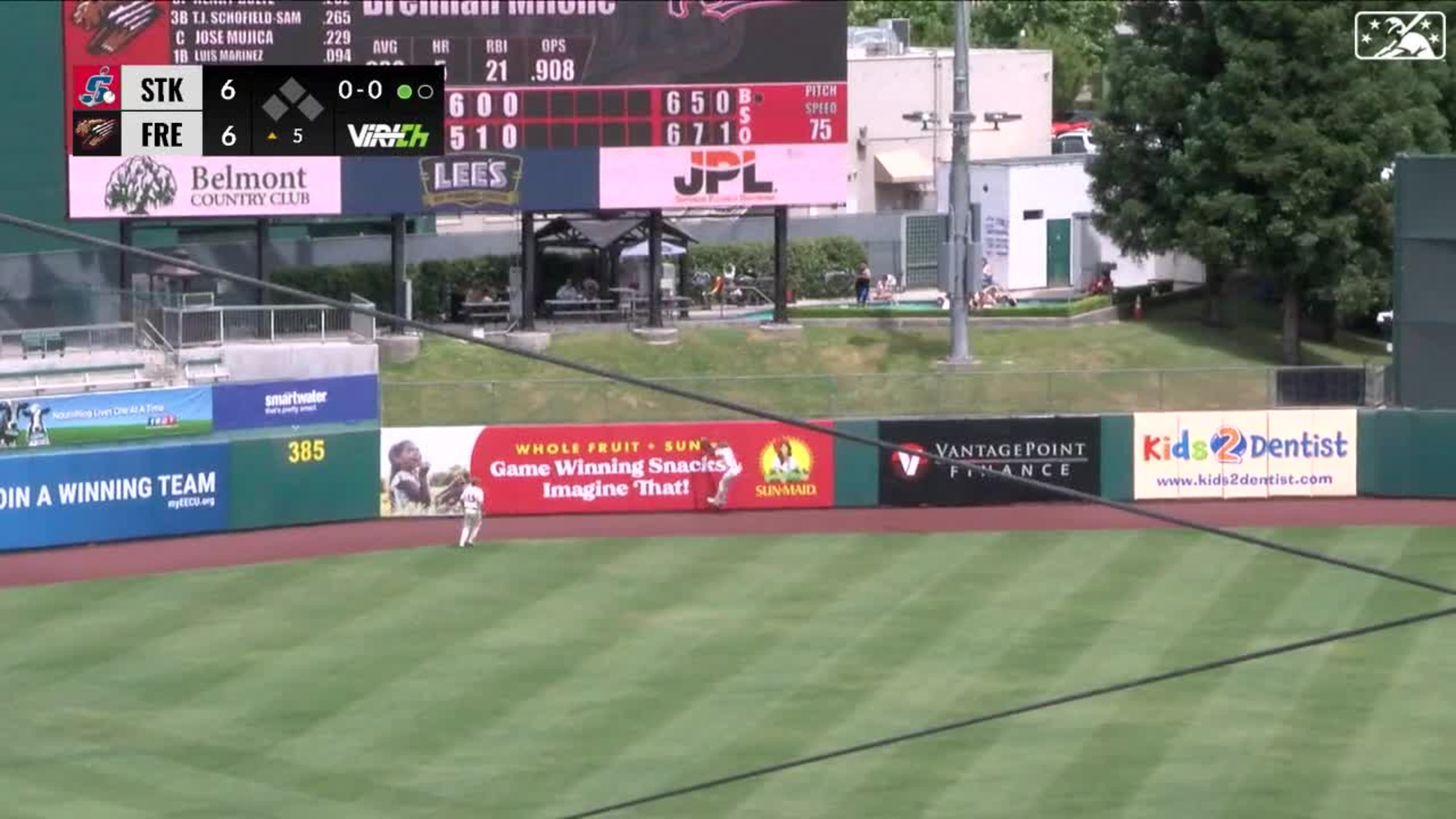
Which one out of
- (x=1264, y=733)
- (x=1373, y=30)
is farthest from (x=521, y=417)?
(x=1373, y=30)

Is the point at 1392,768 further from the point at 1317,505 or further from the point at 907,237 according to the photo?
the point at 907,237

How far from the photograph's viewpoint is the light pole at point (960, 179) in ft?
155

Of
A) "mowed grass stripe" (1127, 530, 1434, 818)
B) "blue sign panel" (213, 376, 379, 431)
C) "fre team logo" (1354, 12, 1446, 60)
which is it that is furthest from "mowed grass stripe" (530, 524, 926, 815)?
"fre team logo" (1354, 12, 1446, 60)

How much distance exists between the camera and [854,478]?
38.0 metres

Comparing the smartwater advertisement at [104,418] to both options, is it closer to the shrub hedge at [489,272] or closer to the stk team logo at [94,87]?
the stk team logo at [94,87]

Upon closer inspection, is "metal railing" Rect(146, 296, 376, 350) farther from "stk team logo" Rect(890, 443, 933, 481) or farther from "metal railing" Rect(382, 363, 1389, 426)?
"stk team logo" Rect(890, 443, 933, 481)

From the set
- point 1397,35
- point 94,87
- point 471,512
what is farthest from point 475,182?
point 1397,35

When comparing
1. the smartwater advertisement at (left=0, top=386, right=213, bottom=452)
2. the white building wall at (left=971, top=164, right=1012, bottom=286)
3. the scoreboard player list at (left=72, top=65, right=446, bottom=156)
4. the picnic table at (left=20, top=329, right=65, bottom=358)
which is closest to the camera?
the smartwater advertisement at (left=0, top=386, right=213, bottom=452)

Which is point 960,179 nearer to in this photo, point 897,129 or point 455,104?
point 455,104

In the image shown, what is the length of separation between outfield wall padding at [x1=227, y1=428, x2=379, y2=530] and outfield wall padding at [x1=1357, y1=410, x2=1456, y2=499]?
16.0 meters

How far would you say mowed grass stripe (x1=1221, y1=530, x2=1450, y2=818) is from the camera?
22.3 metres

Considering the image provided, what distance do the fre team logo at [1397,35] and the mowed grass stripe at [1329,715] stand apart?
Result: 2351 cm

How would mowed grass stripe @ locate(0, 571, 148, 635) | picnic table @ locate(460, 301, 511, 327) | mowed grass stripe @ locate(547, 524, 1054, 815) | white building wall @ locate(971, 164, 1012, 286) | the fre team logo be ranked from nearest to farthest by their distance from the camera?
mowed grass stripe @ locate(547, 524, 1054, 815)
mowed grass stripe @ locate(0, 571, 148, 635)
picnic table @ locate(460, 301, 511, 327)
the fre team logo
white building wall @ locate(971, 164, 1012, 286)

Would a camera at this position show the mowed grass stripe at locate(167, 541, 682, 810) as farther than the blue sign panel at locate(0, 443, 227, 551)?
No
